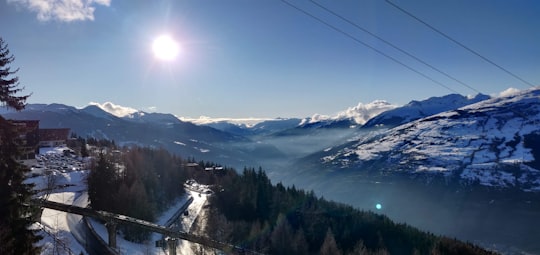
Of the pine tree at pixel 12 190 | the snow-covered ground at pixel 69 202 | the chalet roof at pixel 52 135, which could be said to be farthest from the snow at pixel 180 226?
the chalet roof at pixel 52 135

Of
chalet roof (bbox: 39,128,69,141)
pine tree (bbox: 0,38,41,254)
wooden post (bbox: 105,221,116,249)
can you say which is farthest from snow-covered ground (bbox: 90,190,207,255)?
chalet roof (bbox: 39,128,69,141)

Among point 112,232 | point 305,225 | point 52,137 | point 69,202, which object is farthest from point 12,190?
point 52,137

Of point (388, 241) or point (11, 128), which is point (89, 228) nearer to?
point (11, 128)

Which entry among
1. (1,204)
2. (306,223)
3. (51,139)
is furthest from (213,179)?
(1,204)

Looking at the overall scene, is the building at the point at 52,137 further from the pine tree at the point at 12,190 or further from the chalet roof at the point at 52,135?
the pine tree at the point at 12,190

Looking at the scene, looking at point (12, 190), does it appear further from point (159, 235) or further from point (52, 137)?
point (52, 137)

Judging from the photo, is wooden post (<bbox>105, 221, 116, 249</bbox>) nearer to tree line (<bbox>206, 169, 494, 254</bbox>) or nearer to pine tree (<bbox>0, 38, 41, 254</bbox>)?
pine tree (<bbox>0, 38, 41, 254</bbox>)
